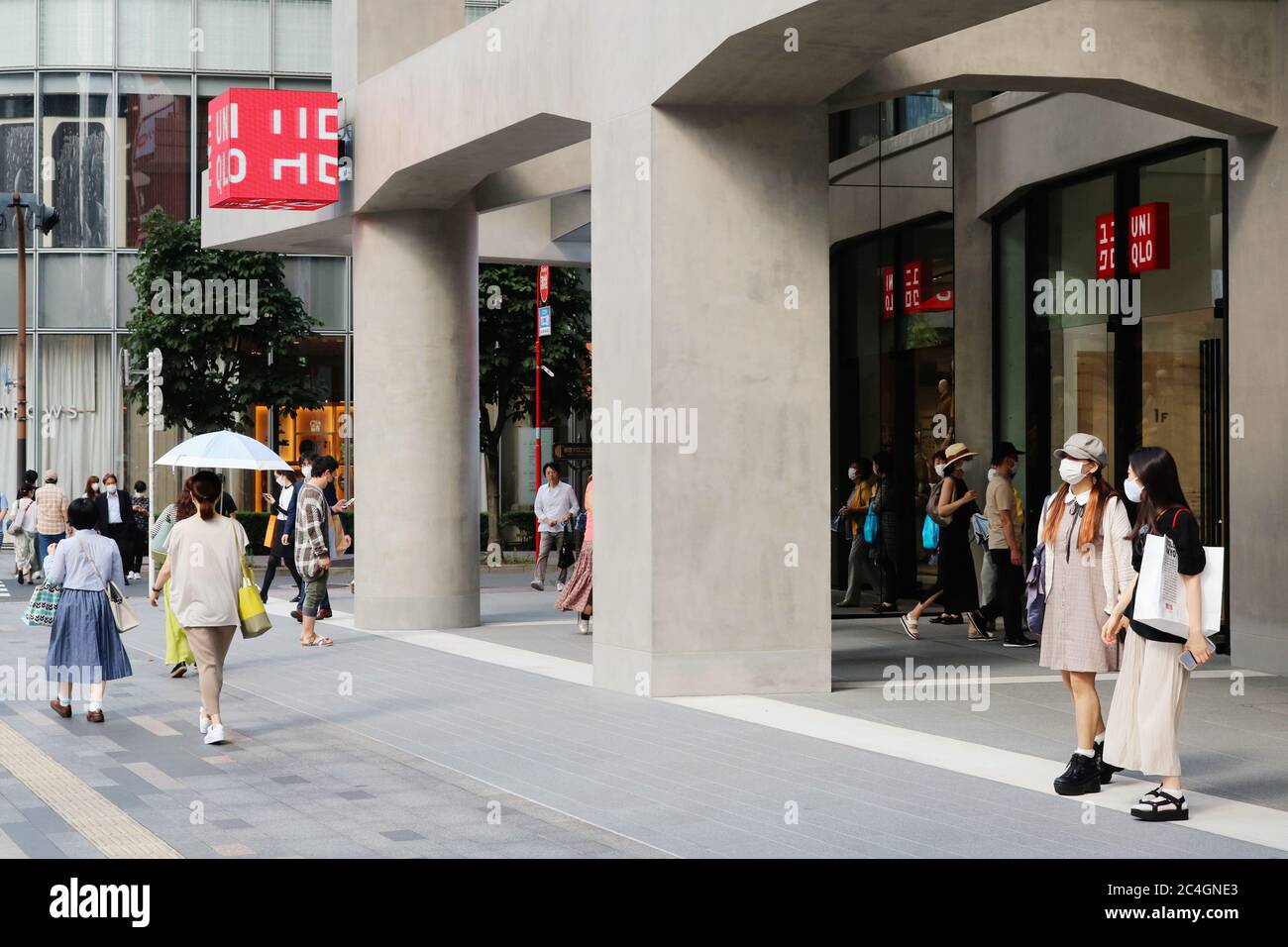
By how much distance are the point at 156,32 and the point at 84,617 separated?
30.5 metres

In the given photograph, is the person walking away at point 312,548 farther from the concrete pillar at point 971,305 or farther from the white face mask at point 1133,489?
the white face mask at point 1133,489

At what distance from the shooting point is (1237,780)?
880cm

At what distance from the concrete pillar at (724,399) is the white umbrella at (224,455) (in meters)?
10.1

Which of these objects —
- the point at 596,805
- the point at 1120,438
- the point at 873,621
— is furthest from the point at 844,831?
the point at 873,621

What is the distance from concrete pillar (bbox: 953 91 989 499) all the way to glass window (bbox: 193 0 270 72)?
964 inches

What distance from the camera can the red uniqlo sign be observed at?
17547 mm

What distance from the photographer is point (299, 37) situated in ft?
128

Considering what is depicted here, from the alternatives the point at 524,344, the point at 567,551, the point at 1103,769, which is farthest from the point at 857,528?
the point at 524,344

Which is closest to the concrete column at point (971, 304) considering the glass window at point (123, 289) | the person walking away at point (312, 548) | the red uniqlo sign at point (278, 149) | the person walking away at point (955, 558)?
the person walking away at point (955, 558)

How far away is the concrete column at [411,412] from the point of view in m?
18.0

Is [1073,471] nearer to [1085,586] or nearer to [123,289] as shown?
[1085,586]

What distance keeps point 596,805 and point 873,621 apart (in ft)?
34.9

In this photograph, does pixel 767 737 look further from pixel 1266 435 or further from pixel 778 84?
pixel 1266 435
